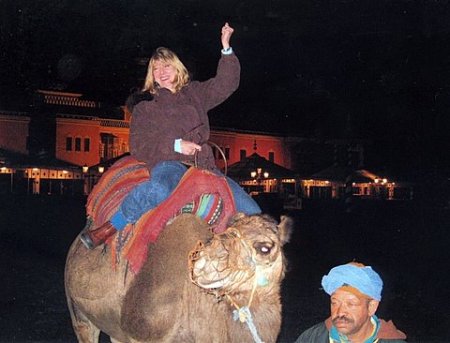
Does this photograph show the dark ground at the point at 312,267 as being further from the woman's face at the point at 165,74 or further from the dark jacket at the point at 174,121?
the woman's face at the point at 165,74

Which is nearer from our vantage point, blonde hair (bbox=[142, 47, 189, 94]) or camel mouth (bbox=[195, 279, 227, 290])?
camel mouth (bbox=[195, 279, 227, 290])

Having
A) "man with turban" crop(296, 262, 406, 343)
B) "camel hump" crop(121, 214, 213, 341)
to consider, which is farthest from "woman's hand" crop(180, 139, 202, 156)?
"man with turban" crop(296, 262, 406, 343)

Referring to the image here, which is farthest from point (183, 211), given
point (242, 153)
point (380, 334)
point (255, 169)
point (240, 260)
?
point (242, 153)

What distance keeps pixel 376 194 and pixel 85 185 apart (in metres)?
27.6

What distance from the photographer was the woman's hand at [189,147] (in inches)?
143

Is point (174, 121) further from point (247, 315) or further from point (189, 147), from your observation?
point (247, 315)

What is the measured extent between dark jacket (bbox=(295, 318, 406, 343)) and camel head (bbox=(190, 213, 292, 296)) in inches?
15.2

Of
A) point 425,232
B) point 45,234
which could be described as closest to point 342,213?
point 425,232

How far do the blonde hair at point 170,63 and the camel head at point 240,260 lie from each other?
1.44 meters

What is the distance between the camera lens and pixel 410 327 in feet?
28.8

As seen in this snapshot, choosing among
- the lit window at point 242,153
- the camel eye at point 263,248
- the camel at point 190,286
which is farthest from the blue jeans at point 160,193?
the lit window at point 242,153

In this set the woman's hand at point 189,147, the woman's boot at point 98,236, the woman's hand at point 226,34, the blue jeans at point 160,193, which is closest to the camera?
the woman's hand at point 189,147

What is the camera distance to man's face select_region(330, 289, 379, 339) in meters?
2.87

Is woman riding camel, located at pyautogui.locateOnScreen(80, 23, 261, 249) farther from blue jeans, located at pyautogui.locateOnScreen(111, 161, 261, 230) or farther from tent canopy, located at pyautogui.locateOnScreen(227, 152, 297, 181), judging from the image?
tent canopy, located at pyautogui.locateOnScreen(227, 152, 297, 181)
